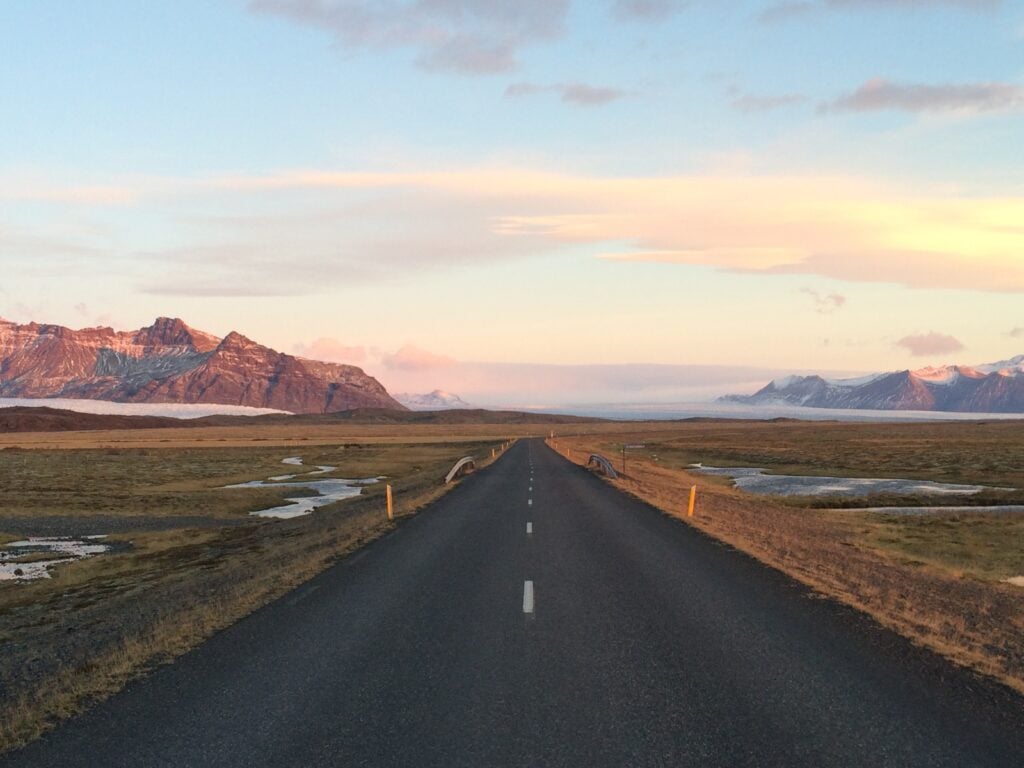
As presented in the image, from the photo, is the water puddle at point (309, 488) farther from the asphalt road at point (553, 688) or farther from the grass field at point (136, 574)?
the asphalt road at point (553, 688)

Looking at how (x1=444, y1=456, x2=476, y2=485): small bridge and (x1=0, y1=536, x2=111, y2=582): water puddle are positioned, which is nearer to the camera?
(x1=0, y1=536, x2=111, y2=582): water puddle

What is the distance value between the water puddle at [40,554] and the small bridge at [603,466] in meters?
26.4

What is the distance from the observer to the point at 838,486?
146 feet

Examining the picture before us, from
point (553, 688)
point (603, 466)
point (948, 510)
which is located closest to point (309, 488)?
point (603, 466)

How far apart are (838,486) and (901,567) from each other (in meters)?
28.5

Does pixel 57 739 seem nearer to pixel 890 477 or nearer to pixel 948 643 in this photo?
pixel 948 643

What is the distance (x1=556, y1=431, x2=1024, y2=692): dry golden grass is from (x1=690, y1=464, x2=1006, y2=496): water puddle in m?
9.17

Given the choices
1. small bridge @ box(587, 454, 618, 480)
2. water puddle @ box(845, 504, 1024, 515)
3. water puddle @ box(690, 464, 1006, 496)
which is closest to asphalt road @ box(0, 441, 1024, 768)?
water puddle @ box(845, 504, 1024, 515)

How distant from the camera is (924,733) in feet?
22.5

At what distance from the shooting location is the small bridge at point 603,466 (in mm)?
44875

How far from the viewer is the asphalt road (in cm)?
652

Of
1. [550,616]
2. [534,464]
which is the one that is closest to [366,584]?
[550,616]

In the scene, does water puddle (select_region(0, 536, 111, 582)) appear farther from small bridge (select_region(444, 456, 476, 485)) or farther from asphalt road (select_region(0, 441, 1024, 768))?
small bridge (select_region(444, 456, 476, 485))

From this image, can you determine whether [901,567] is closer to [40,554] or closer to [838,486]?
[40,554]
